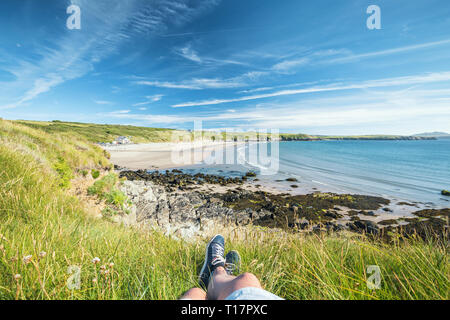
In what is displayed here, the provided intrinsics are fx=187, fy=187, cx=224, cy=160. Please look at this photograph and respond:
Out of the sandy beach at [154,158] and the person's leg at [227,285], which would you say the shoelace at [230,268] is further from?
the sandy beach at [154,158]

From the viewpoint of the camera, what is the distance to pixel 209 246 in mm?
2746

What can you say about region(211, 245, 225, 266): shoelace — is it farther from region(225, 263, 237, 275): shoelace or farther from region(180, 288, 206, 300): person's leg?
region(180, 288, 206, 300): person's leg

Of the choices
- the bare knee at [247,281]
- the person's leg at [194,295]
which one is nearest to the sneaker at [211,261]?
the person's leg at [194,295]

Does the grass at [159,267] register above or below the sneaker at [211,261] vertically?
above

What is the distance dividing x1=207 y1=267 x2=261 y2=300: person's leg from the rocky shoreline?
20.4ft

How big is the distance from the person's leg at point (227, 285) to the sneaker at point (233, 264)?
31 centimetres

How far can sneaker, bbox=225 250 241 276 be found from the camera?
2371 millimetres

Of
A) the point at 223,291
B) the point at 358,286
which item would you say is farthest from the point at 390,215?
the point at 223,291

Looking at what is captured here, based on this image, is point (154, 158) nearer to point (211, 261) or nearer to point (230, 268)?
point (211, 261)

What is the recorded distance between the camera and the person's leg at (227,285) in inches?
71.0

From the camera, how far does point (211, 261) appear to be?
8.14ft
